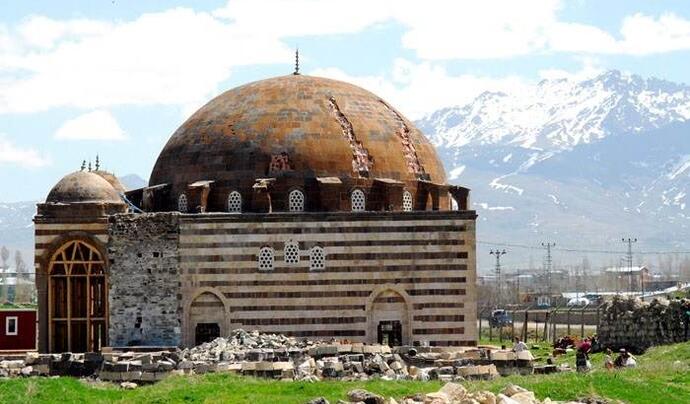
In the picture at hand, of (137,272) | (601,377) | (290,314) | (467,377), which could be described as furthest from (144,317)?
(601,377)

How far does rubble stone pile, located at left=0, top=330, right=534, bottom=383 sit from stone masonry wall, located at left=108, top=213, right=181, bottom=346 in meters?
4.99

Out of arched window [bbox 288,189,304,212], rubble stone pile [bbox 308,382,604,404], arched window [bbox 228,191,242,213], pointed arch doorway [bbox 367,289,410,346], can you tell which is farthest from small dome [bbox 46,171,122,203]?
rubble stone pile [bbox 308,382,604,404]

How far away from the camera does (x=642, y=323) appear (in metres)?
47.4

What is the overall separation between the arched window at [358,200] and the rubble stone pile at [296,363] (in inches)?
315

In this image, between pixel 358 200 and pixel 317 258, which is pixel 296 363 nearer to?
pixel 317 258

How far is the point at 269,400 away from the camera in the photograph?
99.3ft

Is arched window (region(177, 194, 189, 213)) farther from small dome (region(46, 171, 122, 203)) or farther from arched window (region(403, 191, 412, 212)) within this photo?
arched window (region(403, 191, 412, 212))

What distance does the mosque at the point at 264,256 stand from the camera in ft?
155

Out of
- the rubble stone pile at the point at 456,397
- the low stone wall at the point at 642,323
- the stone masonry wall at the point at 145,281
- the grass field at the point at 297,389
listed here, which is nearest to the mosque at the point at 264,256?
the stone masonry wall at the point at 145,281

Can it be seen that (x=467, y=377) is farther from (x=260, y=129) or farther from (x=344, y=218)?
(x=260, y=129)

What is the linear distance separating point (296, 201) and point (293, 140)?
2.16 meters

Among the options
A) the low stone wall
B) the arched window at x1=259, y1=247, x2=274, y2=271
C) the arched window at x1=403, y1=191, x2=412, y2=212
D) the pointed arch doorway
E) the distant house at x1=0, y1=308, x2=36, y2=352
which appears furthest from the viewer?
the arched window at x1=403, y1=191, x2=412, y2=212

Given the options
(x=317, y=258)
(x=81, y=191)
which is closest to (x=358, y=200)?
(x=317, y=258)

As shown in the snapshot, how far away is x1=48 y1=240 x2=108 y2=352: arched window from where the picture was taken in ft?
159
